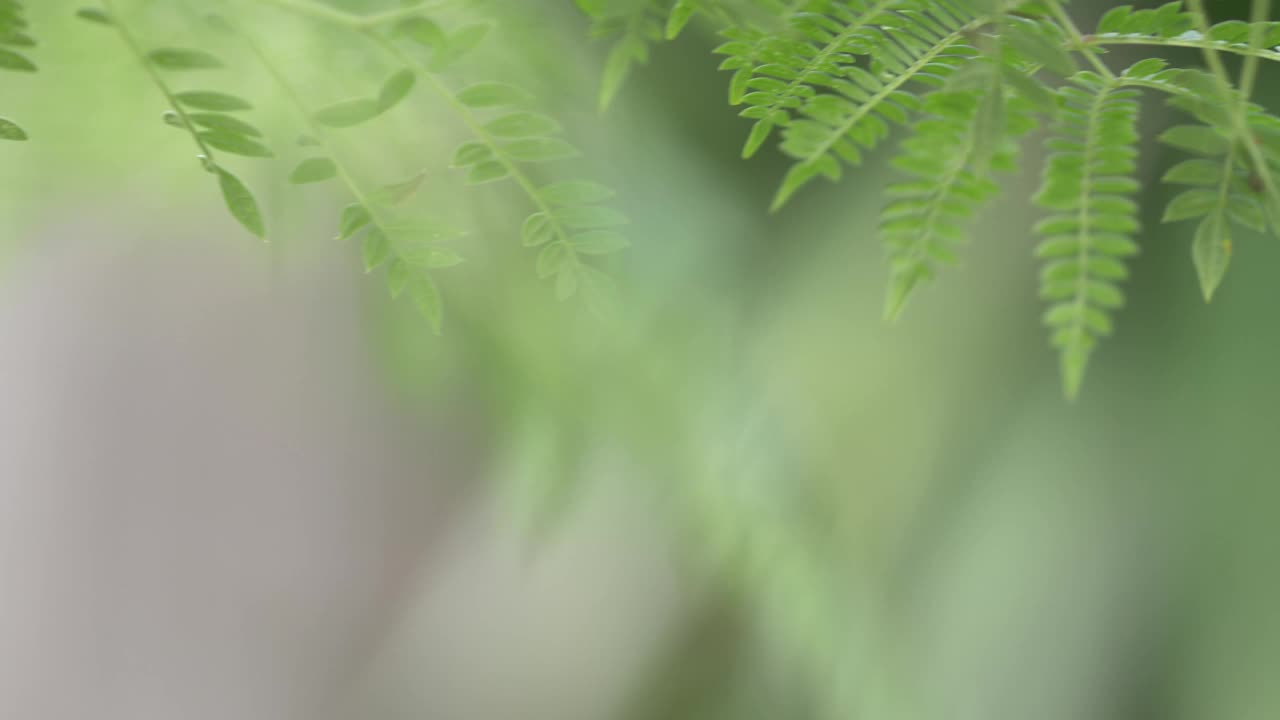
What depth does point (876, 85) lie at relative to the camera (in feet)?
A: 1.18

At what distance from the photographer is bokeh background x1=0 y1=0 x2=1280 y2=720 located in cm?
111

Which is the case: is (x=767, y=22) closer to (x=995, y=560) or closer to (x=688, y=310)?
(x=688, y=310)

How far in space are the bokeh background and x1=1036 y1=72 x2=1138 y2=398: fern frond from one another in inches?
30.9

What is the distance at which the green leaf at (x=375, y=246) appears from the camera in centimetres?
39

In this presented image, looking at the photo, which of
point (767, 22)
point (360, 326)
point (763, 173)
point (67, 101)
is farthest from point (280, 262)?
point (767, 22)

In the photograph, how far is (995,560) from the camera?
1177 mm

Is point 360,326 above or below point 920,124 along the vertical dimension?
below

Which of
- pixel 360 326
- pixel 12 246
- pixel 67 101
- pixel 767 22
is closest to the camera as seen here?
pixel 767 22

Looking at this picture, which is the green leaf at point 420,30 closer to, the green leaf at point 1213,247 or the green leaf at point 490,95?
the green leaf at point 490,95

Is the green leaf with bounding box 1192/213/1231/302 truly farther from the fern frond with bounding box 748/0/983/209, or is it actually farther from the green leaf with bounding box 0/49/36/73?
the green leaf with bounding box 0/49/36/73

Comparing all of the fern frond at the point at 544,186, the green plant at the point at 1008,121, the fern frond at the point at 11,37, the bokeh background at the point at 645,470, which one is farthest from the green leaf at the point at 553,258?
the bokeh background at the point at 645,470

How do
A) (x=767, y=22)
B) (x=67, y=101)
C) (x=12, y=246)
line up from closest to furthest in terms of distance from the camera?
1. (x=767, y=22)
2. (x=67, y=101)
3. (x=12, y=246)

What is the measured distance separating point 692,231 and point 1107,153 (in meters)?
0.83

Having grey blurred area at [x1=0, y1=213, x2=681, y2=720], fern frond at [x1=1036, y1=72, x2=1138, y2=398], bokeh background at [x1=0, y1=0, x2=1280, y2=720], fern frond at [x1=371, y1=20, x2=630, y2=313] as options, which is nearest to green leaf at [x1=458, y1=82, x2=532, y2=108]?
fern frond at [x1=371, y1=20, x2=630, y2=313]
